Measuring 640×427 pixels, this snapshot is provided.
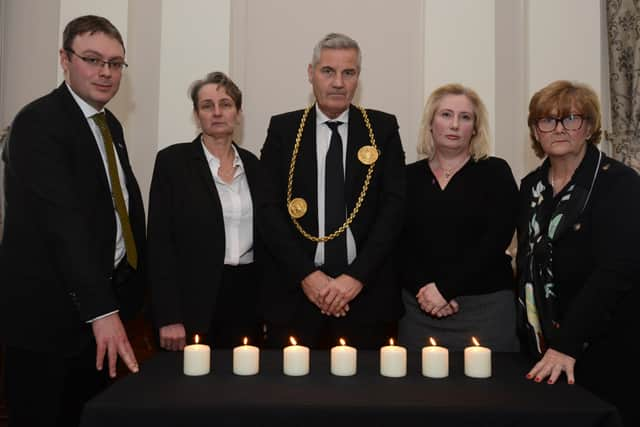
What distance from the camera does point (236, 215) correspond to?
273 centimetres

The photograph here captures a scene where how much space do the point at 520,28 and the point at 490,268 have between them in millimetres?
2038

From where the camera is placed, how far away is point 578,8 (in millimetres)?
3861

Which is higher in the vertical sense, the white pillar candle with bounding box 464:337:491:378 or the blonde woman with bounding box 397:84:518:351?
the blonde woman with bounding box 397:84:518:351

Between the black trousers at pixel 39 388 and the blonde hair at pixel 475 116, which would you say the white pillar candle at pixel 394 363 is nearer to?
the black trousers at pixel 39 388

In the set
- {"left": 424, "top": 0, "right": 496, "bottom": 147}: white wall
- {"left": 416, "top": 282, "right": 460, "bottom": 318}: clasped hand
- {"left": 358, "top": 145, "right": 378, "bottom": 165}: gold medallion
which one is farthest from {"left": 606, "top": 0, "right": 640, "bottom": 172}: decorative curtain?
{"left": 358, "top": 145, "right": 378, "bottom": 165}: gold medallion

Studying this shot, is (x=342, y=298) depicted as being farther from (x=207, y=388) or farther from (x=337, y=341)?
(x=207, y=388)

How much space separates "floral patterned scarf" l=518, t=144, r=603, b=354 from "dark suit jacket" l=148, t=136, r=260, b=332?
121cm

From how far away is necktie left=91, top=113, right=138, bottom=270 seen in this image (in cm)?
227

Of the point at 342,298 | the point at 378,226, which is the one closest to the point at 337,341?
the point at 342,298

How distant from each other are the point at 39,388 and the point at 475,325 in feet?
5.81

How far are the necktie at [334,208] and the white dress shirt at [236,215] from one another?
44 centimetres

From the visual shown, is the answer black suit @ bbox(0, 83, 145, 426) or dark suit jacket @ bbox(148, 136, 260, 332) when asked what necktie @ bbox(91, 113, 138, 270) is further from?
dark suit jacket @ bbox(148, 136, 260, 332)

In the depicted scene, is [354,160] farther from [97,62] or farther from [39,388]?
[39,388]

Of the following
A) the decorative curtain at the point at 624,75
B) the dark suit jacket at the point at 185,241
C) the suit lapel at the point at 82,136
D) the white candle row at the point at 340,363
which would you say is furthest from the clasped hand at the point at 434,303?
the decorative curtain at the point at 624,75
